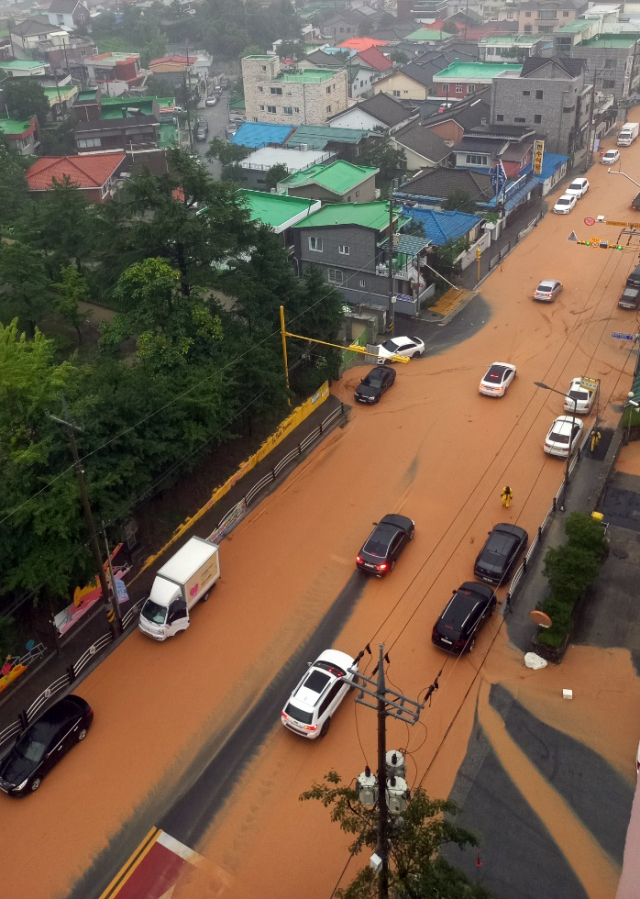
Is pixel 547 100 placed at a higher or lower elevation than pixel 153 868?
higher

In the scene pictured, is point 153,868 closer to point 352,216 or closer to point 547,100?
point 352,216

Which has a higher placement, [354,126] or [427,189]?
[354,126]

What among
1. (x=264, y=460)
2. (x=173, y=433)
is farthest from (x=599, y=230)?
(x=173, y=433)

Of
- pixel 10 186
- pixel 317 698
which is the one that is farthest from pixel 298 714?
pixel 10 186

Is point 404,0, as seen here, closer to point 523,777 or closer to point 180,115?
point 180,115

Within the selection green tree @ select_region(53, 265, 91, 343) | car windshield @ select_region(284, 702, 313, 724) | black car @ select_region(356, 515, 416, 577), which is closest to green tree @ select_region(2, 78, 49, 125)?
green tree @ select_region(53, 265, 91, 343)

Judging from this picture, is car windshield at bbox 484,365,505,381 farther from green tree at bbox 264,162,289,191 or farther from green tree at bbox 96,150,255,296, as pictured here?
green tree at bbox 264,162,289,191
